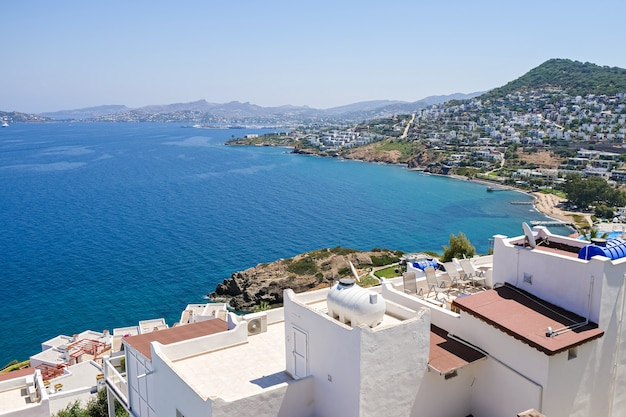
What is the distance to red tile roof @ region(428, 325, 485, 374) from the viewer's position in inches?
407

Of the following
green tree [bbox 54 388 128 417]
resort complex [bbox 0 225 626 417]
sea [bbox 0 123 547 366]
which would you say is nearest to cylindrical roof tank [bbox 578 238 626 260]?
resort complex [bbox 0 225 626 417]

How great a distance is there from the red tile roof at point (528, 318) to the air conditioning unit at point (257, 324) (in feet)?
17.5

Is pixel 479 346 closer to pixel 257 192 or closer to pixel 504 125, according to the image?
pixel 257 192

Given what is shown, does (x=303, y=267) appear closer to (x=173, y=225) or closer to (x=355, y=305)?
(x=173, y=225)

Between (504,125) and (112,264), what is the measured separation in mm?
133406

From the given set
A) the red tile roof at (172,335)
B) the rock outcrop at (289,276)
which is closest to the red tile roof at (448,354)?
the red tile roof at (172,335)

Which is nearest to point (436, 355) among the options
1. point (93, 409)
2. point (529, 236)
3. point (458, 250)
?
point (529, 236)

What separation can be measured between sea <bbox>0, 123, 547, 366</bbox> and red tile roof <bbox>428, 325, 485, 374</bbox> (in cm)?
3198

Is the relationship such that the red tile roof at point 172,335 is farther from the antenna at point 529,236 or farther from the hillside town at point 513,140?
the hillside town at point 513,140

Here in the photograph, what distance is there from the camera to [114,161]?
131625mm

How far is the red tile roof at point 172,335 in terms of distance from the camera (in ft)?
43.0

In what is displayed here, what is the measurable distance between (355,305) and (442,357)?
8.15ft

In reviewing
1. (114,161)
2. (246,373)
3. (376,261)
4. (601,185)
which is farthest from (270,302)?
(114,161)

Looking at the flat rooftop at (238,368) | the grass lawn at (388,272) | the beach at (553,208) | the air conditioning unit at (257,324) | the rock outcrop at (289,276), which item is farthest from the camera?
the beach at (553,208)
